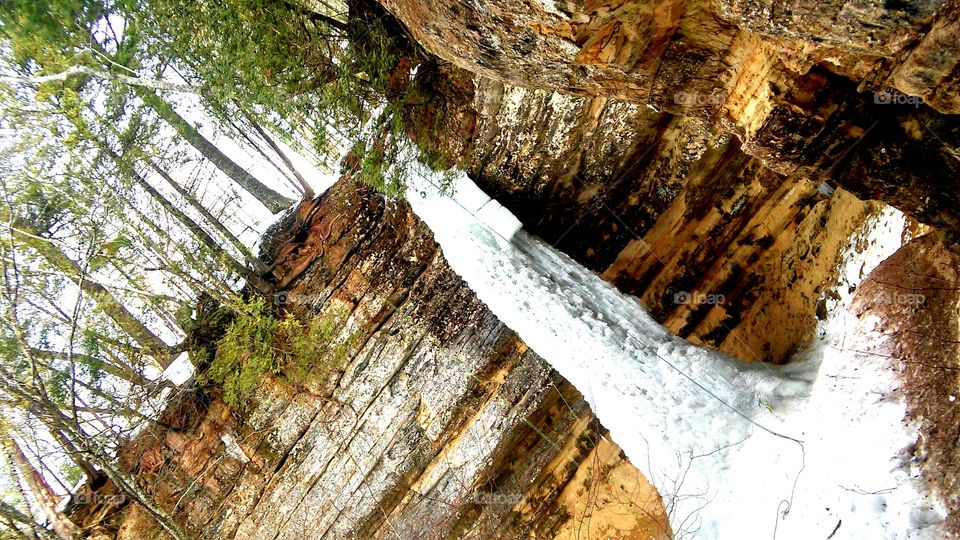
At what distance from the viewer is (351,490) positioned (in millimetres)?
5496

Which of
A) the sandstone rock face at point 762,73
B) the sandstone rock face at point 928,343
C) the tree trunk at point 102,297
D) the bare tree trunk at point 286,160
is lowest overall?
the sandstone rock face at point 928,343

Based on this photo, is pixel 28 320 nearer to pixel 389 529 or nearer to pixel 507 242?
pixel 389 529

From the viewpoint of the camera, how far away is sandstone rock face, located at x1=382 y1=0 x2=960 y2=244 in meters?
2.06

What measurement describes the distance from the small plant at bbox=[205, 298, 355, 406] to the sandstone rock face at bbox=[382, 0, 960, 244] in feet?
11.4

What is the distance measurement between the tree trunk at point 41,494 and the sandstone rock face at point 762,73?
17.5ft

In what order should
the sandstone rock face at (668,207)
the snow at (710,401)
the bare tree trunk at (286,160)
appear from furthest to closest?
the bare tree trunk at (286,160), the sandstone rock face at (668,207), the snow at (710,401)

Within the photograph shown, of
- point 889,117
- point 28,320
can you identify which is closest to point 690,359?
point 889,117

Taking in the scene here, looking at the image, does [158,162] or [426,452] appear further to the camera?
[158,162]

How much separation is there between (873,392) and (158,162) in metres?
6.49

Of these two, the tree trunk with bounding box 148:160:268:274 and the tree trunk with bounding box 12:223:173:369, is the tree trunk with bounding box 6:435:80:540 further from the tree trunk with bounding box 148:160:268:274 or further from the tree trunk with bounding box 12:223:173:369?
the tree trunk with bounding box 148:160:268:274

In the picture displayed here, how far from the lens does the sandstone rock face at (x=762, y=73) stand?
6.77 ft

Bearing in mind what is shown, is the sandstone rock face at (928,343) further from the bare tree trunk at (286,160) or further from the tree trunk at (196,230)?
the bare tree trunk at (286,160)

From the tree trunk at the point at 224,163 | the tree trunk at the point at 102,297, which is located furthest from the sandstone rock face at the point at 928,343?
the tree trunk at the point at 102,297

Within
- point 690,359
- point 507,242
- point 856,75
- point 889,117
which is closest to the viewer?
point 856,75
